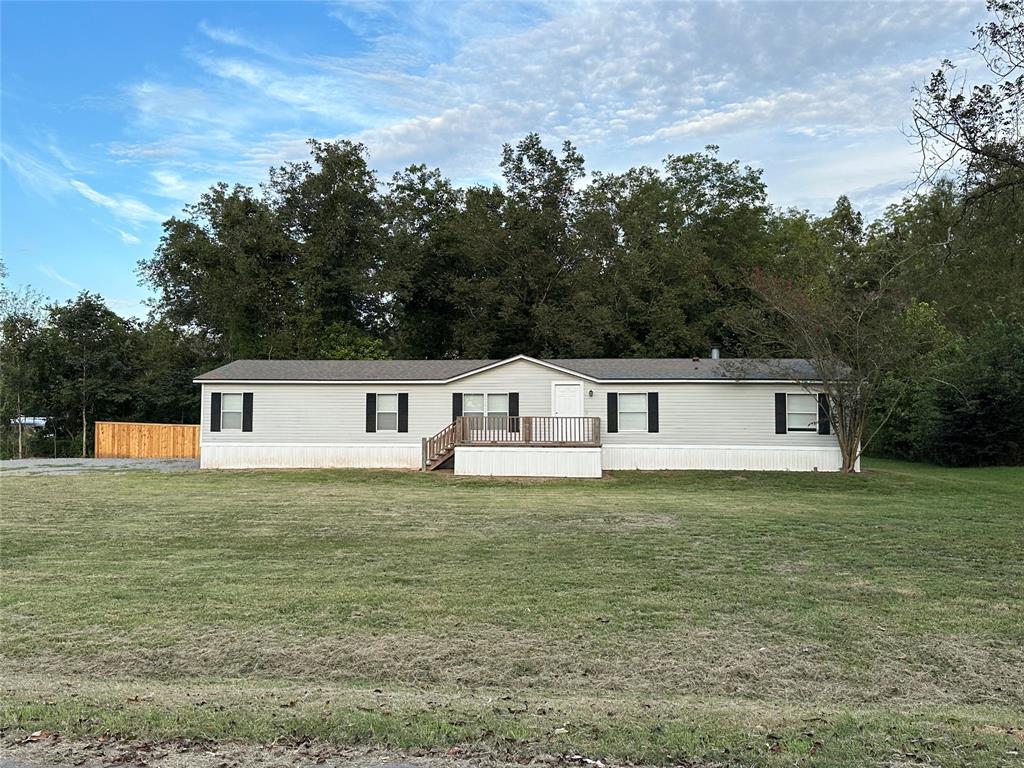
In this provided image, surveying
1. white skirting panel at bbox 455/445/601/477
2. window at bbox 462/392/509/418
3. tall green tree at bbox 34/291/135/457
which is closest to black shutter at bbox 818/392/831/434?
white skirting panel at bbox 455/445/601/477

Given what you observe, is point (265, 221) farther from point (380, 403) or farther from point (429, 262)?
point (380, 403)

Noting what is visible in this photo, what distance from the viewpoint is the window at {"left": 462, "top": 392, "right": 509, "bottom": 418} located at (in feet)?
73.6

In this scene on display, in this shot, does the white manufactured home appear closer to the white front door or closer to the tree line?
the white front door

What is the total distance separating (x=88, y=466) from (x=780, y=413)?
2174 cm

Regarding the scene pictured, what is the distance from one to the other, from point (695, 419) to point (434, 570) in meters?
15.4

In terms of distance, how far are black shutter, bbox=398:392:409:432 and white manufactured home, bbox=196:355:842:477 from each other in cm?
3

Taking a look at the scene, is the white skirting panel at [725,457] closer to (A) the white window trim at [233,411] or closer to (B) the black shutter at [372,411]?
(B) the black shutter at [372,411]

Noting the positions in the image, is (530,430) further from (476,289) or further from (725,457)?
(476,289)

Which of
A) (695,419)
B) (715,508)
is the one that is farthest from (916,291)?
(715,508)

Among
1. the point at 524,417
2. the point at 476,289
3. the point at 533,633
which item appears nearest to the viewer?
the point at 533,633

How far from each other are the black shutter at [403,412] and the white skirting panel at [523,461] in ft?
8.51

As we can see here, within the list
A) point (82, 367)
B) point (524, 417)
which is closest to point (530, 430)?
point (524, 417)

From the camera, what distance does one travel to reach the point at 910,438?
29188 millimetres

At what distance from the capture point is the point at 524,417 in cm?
2148
